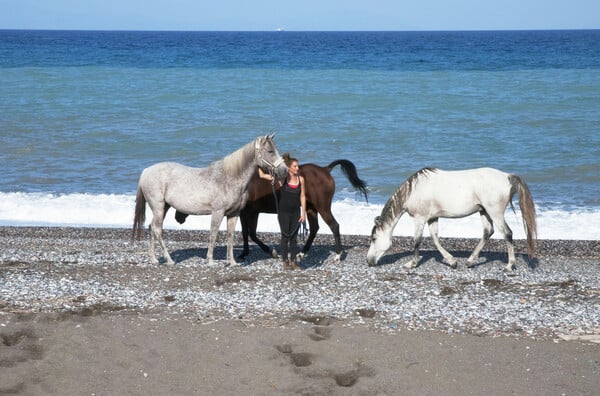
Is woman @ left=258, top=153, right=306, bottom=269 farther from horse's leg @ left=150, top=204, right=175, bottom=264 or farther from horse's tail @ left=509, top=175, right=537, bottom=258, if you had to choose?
horse's tail @ left=509, top=175, right=537, bottom=258

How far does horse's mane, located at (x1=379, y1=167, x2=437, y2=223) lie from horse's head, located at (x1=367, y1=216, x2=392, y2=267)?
103 mm

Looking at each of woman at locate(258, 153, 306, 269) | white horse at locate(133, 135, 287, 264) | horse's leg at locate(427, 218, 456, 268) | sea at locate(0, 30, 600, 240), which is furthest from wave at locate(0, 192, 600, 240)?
white horse at locate(133, 135, 287, 264)

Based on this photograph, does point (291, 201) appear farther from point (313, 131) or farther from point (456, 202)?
point (313, 131)

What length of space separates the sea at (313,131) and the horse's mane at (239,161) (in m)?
5.43

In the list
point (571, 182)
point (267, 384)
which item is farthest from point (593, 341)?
point (571, 182)

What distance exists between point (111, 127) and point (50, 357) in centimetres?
2302

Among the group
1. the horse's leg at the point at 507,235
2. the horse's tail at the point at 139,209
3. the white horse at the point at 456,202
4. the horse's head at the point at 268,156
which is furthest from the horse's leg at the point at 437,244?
the horse's tail at the point at 139,209

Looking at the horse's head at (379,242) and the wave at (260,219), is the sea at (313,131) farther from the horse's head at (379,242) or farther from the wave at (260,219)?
the horse's head at (379,242)

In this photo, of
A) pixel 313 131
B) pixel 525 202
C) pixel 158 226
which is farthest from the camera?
pixel 313 131

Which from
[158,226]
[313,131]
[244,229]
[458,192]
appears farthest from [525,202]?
[313,131]

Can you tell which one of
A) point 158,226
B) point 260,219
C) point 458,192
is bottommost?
point 260,219

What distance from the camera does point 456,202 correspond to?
34.4 feet

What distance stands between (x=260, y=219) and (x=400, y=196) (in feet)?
19.3

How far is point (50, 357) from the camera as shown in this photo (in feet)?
22.9
